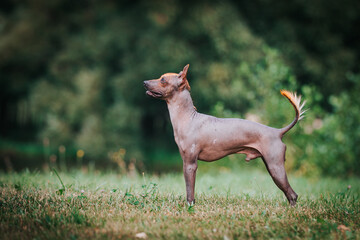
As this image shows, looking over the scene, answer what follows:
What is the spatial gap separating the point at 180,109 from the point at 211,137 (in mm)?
521

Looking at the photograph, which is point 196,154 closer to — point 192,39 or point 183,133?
point 183,133

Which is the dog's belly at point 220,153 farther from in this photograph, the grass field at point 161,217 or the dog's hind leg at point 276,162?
the grass field at point 161,217

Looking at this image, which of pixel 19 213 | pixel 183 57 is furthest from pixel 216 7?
pixel 19 213

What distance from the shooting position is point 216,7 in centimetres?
1441

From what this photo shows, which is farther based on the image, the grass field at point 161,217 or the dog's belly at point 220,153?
the dog's belly at point 220,153

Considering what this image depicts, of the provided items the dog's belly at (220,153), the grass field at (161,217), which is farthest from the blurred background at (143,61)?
the grass field at (161,217)

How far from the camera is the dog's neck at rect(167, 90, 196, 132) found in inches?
162

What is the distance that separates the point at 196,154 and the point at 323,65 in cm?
1202

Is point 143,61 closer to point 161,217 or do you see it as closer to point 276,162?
point 276,162

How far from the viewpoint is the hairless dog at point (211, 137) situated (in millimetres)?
3965

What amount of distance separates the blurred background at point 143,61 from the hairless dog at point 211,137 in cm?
593

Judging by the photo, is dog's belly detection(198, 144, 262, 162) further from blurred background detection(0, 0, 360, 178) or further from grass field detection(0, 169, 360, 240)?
blurred background detection(0, 0, 360, 178)

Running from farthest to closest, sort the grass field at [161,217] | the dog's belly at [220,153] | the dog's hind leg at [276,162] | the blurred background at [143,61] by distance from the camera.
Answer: the blurred background at [143,61], the dog's belly at [220,153], the dog's hind leg at [276,162], the grass field at [161,217]

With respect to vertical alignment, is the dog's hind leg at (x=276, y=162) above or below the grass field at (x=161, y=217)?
above
